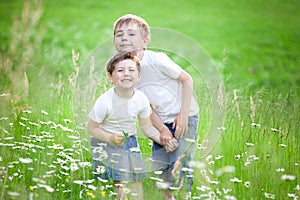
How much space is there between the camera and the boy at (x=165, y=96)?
9.37 feet

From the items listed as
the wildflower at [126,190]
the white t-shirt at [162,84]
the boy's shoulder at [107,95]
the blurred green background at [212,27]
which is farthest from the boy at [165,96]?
the blurred green background at [212,27]

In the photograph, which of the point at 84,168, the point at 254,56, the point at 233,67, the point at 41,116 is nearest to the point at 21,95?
Result: the point at 41,116

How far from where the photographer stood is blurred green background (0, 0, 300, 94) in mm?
7938

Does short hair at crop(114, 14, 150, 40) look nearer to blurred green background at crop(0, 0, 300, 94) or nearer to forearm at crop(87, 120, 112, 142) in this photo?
forearm at crop(87, 120, 112, 142)

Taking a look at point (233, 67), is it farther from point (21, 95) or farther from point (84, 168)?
point (84, 168)

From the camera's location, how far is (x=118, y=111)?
9.19 feet

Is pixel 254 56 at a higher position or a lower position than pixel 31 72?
higher

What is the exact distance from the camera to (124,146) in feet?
9.39

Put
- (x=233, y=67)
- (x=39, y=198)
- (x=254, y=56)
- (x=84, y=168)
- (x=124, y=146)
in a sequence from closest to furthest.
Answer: (x=39, y=198)
(x=124, y=146)
(x=84, y=168)
(x=233, y=67)
(x=254, y=56)

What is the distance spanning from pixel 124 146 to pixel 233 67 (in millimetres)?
5277

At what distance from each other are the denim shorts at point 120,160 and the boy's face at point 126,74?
260 mm

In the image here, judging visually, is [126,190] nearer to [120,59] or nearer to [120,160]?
[120,160]

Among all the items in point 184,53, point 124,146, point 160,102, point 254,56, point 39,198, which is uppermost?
point 254,56

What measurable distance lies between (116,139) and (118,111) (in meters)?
0.13
